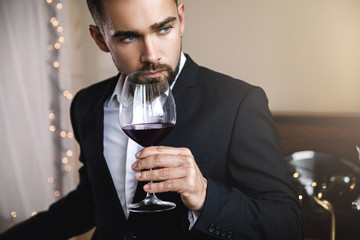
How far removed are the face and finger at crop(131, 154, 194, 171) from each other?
0.45m

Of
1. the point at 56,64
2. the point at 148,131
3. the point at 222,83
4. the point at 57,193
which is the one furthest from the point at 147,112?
the point at 57,193

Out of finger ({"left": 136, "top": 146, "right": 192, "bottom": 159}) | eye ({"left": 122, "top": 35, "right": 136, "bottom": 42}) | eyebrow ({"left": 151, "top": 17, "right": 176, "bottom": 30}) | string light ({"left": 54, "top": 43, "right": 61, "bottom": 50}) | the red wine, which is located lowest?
finger ({"left": 136, "top": 146, "right": 192, "bottom": 159})

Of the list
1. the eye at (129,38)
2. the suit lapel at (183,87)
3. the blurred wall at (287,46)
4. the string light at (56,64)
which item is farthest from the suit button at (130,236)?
the string light at (56,64)

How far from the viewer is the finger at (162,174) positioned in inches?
Result: 34.1

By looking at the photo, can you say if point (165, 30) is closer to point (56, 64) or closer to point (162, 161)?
point (162, 161)

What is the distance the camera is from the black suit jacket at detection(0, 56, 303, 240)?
109cm

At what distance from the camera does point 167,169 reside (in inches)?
34.8

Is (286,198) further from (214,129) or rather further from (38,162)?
(38,162)

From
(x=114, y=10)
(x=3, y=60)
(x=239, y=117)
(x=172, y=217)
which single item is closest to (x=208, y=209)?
(x=172, y=217)

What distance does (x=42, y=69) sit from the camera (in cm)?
308

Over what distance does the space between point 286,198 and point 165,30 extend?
0.67 meters

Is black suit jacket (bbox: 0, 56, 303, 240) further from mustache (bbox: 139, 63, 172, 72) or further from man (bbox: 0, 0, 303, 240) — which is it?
mustache (bbox: 139, 63, 172, 72)

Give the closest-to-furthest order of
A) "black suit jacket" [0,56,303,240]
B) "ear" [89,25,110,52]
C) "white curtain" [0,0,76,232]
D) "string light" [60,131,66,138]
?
"black suit jacket" [0,56,303,240] → "ear" [89,25,110,52] → "white curtain" [0,0,76,232] → "string light" [60,131,66,138]

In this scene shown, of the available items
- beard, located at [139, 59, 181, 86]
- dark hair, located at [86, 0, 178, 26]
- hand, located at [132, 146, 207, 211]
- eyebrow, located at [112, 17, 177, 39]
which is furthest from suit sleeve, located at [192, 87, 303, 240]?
dark hair, located at [86, 0, 178, 26]
